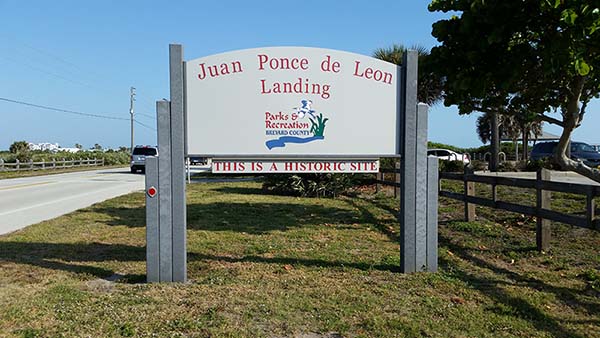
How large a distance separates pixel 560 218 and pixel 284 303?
12.8ft

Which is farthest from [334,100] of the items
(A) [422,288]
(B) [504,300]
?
(B) [504,300]

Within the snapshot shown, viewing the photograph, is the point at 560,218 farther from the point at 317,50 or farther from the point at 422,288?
the point at 317,50

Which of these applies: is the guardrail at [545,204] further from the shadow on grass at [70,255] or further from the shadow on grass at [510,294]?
the shadow on grass at [70,255]

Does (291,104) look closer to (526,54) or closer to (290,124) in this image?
(290,124)

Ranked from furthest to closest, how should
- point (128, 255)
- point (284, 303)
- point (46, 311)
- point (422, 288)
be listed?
point (128, 255)
point (422, 288)
point (284, 303)
point (46, 311)

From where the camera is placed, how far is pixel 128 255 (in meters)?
6.69

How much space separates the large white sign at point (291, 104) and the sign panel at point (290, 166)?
0.11 m

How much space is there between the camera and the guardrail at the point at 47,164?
33281 mm

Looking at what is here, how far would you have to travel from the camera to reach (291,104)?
18.2 ft

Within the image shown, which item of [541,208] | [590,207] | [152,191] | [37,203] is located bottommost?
[37,203]

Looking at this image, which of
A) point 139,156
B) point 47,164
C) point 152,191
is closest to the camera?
point 152,191

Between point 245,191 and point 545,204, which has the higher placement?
point 545,204

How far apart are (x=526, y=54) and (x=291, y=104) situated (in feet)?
10.8

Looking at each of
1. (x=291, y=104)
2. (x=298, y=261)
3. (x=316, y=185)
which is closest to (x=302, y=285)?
(x=298, y=261)
